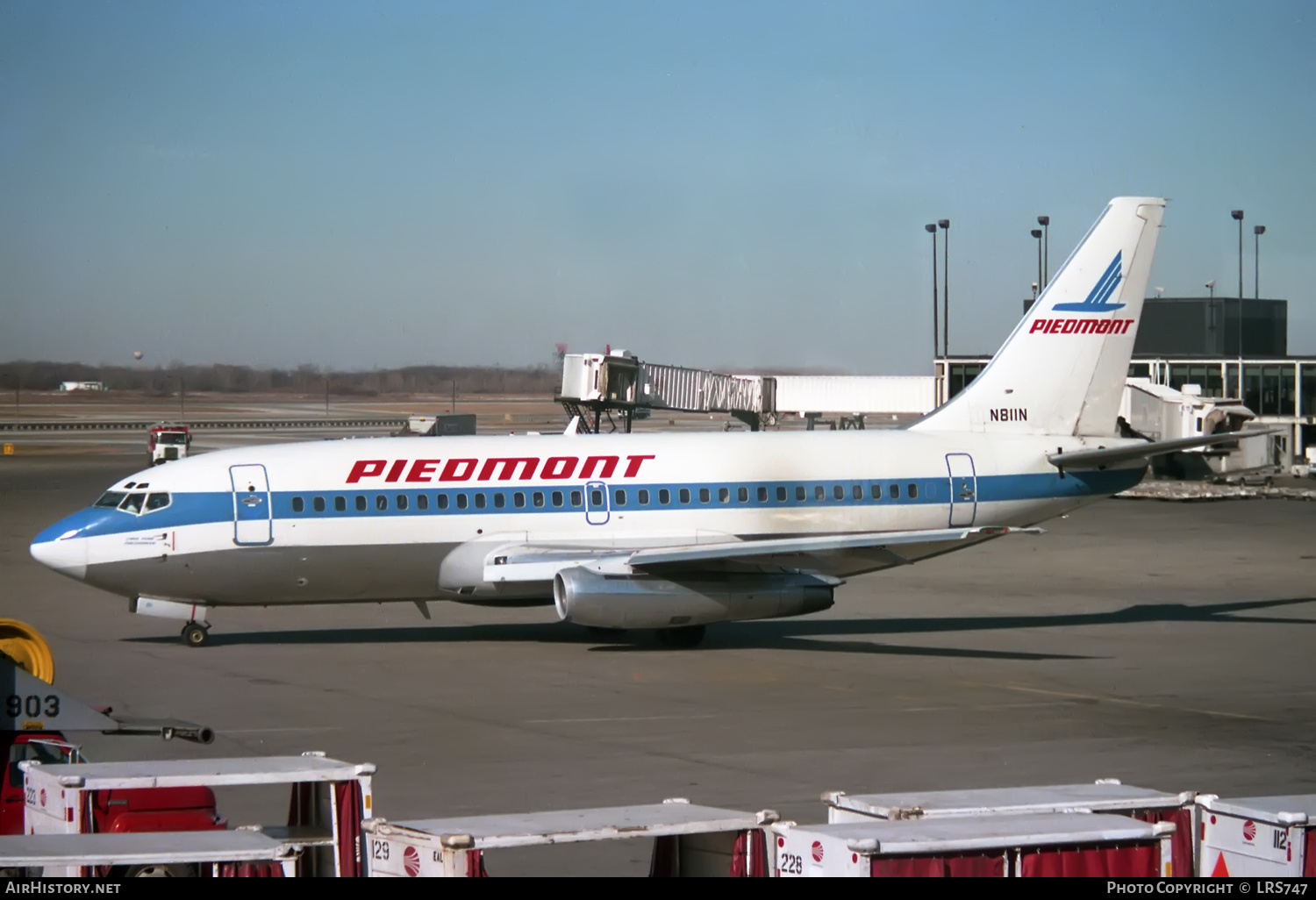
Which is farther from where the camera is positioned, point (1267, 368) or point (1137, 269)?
point (1267, 368)

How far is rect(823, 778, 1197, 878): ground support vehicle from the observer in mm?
9062

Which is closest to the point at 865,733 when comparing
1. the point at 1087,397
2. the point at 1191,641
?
the point at 1191,641

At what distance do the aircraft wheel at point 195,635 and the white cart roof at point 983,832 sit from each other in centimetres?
2023

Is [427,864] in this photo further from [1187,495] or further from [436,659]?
[1187,495]

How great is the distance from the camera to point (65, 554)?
84.1 feet

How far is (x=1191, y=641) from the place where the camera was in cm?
2736

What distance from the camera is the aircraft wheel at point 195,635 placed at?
2677 cm

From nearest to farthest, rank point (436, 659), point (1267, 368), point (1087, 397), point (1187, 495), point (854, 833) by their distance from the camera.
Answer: point (854, 833)
point (436, 659)
point (1087, 397)
point (1187, 495)
point (1267, 368)

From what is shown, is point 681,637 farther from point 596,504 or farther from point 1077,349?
point 1077,349

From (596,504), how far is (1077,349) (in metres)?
10.2

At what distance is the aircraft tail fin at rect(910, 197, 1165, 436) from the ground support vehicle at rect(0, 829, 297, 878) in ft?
76.8

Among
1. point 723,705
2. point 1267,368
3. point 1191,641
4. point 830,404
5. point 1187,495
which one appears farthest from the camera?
point 830,404

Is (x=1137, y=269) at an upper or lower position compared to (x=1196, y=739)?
upper

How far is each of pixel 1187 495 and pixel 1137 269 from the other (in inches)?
1262
